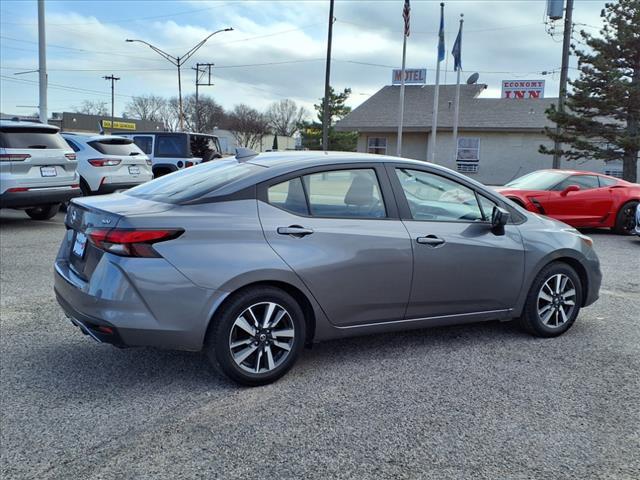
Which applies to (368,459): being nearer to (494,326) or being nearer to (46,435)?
(46,435)

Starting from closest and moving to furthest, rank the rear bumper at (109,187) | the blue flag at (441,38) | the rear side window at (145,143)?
the rear bumper at (109,187), the rear side window at (145,143), the blue flag at (441,38)

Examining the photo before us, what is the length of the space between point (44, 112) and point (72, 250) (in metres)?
17.4

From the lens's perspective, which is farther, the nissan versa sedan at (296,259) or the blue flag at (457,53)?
the blue flag at (457,53)

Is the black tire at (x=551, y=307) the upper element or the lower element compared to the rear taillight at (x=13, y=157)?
lower

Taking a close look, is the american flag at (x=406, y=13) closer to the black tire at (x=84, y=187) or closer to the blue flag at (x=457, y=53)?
the blue flag at (x=457, y=53)

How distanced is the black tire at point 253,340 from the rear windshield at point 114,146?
30.7 ft

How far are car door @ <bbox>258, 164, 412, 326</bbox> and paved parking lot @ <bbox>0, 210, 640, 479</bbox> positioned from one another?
53cm

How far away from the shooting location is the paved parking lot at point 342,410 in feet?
9.30

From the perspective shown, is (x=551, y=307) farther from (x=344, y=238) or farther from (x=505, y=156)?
(x=505, y=156)

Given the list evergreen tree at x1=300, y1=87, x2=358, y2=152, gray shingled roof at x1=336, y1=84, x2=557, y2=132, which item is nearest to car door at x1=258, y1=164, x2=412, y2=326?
gray shingled roof at x1=336, y1=84, x2=557, y2=132

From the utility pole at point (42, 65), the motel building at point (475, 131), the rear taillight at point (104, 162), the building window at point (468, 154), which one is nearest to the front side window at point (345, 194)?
the rear taillight at point (104, 162)

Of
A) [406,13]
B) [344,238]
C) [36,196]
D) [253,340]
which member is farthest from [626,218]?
[406,13]

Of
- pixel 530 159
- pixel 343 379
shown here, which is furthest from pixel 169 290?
pixel 530 159

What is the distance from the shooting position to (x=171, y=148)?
15398 mm
